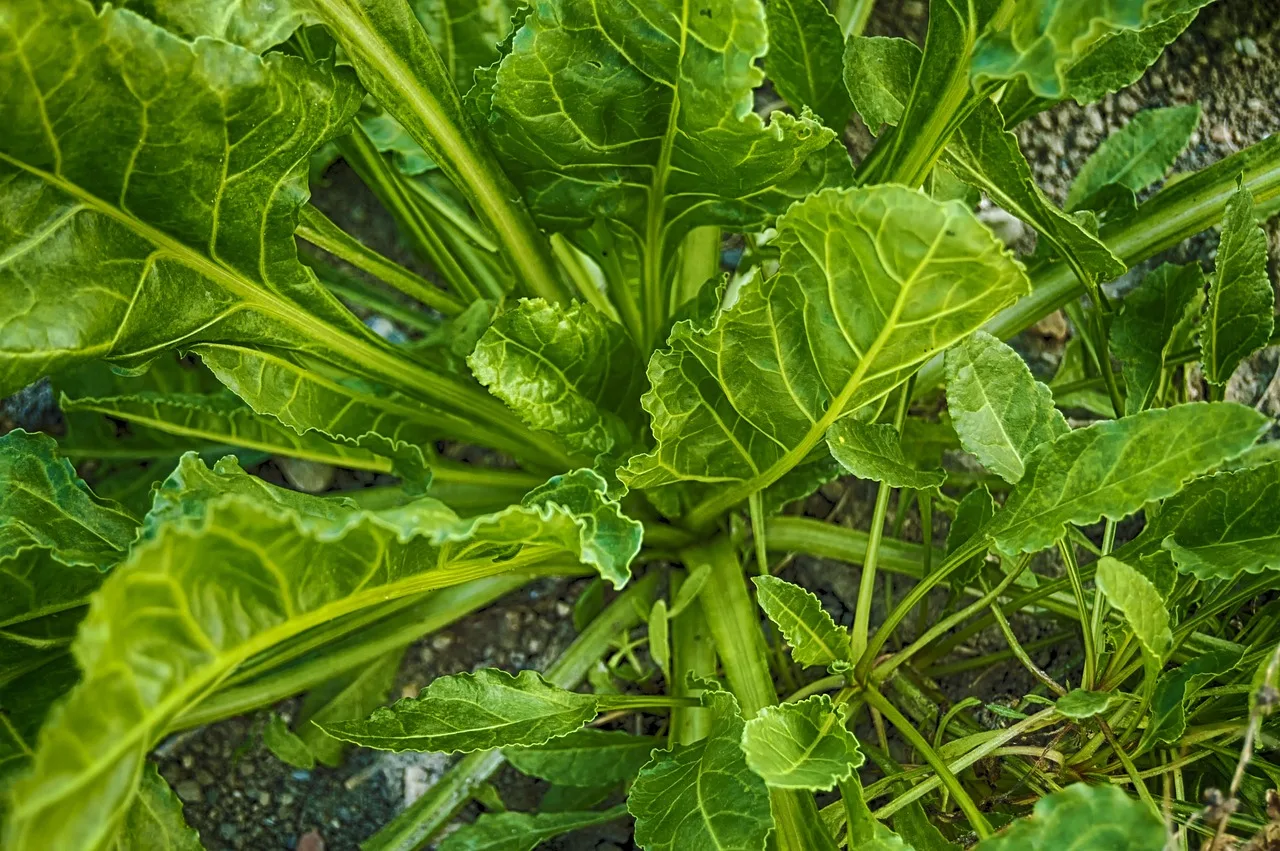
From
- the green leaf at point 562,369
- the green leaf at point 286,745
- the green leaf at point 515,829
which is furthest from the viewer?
the green leaf at point 286,745

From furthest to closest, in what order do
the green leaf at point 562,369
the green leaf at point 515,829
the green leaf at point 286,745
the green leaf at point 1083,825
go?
the green leaf at point 286,745, the green leaf at point 515,829, the green leaf at point 562,369, the green leaf at point 1083,825

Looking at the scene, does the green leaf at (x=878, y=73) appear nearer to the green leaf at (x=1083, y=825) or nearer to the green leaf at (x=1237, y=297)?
the green leaf at (x=1237, y=297)

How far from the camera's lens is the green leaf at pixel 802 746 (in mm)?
623

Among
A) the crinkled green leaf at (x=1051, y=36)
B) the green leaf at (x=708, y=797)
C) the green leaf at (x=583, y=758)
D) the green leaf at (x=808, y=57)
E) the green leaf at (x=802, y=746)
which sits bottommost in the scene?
the green leaf at (x=583, y=758)

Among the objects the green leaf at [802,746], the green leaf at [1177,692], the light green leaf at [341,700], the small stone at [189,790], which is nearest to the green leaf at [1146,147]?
the green leaf at [1177,692]

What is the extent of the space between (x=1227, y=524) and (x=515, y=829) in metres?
0.66

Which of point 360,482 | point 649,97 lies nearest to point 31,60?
point 649,97

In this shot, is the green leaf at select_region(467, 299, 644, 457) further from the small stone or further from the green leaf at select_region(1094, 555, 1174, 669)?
the small stone

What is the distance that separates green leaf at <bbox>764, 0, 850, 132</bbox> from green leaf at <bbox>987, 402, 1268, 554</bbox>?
0.39m

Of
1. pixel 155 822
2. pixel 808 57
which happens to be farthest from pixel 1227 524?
pixel 155 822

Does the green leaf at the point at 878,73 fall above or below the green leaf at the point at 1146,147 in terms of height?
above

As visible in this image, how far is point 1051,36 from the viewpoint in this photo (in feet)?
1.97

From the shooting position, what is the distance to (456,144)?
0.84 metres

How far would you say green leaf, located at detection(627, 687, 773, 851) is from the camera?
71 centimetres
